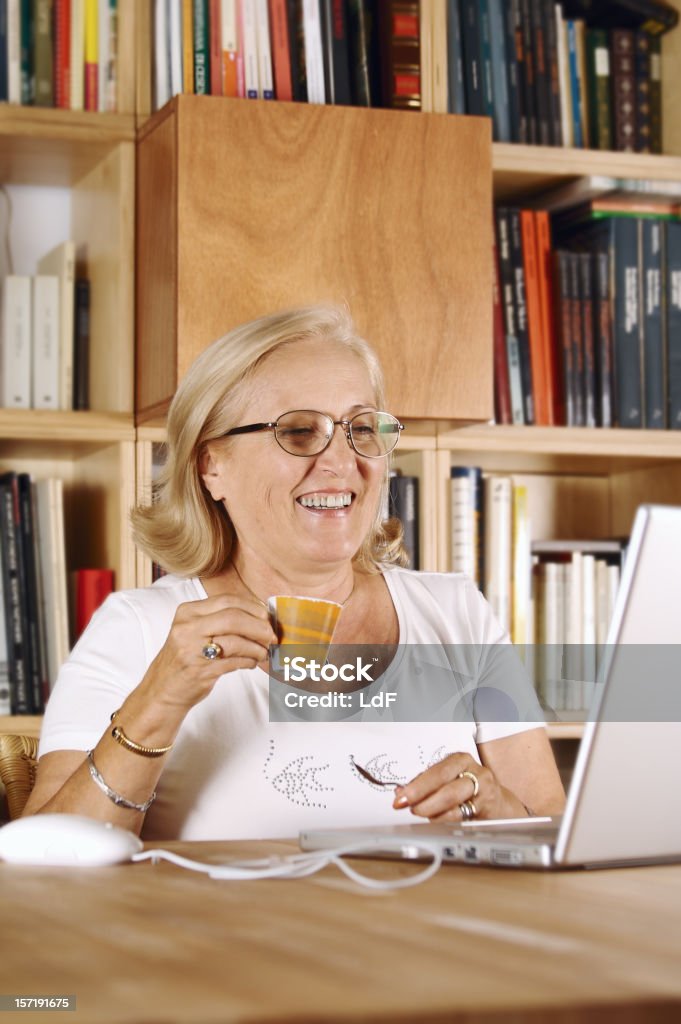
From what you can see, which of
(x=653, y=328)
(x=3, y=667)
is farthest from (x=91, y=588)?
(x=653, y=328)

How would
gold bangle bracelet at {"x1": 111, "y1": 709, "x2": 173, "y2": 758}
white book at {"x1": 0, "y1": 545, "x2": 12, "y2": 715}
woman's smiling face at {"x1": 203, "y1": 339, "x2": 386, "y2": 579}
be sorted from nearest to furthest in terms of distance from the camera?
gold bangle bracelet at {"x1": 111, "y1": 709, "x2": 173, "y2": 758} < woman's smiling face at {"x1": 203, "y1": 339, "x2": 386, "y2": 579} < white book at {"x1": 0, "y1": 545, "x2": 12, "y2": 715}

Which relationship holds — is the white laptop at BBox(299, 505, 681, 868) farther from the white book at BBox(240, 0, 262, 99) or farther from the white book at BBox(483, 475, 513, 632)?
the white book at BBox(240, 0, 262, 99)

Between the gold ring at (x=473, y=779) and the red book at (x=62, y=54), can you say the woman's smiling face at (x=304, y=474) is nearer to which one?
the gold ring at (x=473, y=779)

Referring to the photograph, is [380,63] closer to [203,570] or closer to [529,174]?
[529,174]

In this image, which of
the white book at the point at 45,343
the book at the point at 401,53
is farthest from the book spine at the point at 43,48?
the book at the point at 401,53

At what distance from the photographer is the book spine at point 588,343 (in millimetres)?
2447

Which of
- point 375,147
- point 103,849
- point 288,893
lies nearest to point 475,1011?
point 288,893

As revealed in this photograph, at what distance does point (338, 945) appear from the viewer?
2.17 ft

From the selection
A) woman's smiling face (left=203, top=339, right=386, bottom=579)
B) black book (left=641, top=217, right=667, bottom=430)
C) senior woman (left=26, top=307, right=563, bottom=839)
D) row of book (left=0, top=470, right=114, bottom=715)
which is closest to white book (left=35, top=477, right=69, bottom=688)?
row of book (left=0, top=470, right=114, bottom=715)

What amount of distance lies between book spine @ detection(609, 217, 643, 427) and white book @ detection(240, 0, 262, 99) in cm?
74

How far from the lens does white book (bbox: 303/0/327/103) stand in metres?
2.24

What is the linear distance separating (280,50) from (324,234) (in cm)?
37

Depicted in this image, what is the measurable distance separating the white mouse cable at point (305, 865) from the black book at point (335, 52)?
63.0 inches

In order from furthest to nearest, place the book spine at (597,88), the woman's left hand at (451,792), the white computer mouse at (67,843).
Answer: the book spine at (597,88)
the woman's left hand at (451,792)
the white computer mouse at (67,843)
